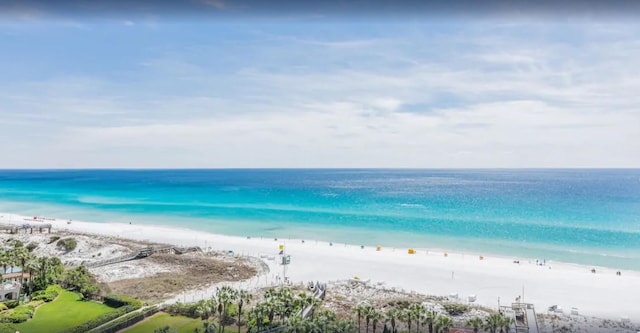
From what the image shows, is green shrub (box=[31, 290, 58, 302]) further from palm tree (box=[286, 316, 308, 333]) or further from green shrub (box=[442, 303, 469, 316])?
green shrub (box=[442, 303, 469, 316])

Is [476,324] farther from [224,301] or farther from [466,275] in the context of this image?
[466,275]

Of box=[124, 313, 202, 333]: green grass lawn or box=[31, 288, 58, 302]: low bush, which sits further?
box=[31, 288, 58, 302]: low bush

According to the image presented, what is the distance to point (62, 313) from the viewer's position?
79.2 ft

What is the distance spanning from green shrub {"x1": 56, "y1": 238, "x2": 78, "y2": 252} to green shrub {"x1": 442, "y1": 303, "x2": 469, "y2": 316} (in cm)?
3712

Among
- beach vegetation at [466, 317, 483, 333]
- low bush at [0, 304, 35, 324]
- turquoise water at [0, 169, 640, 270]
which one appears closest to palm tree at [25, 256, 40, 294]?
low bush at [0, 304, 35, 324]

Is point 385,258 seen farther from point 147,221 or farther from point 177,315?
point 147,221

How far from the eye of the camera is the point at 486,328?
20.4 metres

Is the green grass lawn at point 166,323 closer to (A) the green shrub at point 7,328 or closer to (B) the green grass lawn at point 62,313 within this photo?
(B) the green grass lawn at point 62,313

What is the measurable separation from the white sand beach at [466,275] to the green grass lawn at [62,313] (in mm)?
14181

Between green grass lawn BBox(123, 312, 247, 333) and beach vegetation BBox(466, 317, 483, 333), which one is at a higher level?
beach vegetation BBox(466, 317, 483, 333)

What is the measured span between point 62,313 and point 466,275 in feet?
94.5

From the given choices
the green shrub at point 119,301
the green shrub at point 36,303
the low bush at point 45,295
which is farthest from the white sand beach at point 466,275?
the green shrub at point 36,303

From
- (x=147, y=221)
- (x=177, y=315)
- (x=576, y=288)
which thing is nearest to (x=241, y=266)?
(x=177, y=315)

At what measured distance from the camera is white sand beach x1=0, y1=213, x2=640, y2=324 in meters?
27.7
